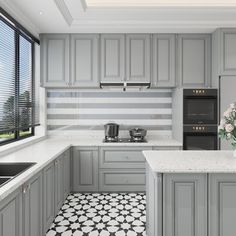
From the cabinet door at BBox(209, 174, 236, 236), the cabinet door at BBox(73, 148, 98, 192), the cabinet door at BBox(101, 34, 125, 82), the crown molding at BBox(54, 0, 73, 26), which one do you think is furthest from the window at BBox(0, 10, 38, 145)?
the cabinet door at BBox(209, 174, 236, 236)

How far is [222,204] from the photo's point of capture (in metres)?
1.97

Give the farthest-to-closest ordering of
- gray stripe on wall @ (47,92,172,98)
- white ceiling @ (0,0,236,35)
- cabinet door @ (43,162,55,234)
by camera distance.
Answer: gray stripe on wall @ (47,92,172,98), white ceiling @ (0,0,236,35), cabinet door @ (43,162,55,234)

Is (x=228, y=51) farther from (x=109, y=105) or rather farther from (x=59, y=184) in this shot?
(x=59, y=184)

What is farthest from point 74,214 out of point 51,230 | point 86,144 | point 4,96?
point 4,96

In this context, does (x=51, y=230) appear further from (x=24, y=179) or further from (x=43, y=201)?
(x=24, y=179)

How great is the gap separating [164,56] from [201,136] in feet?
4.49

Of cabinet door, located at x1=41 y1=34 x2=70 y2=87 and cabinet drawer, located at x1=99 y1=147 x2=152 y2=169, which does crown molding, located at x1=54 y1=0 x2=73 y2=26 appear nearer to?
cabinet door, located at x1=41 y1=34 x2=70 y2=87

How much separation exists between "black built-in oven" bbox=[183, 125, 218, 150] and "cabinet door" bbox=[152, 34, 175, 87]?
2.61 feet

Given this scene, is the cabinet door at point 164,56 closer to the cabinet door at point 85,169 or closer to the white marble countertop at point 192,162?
the cabinet door at point 85,169

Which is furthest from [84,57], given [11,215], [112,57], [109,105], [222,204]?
[222,204]

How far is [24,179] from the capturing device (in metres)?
1.89

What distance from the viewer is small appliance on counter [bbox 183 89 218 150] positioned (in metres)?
3.73

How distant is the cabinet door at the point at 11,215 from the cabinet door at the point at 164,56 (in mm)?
2814

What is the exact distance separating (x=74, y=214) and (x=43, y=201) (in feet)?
2.67
